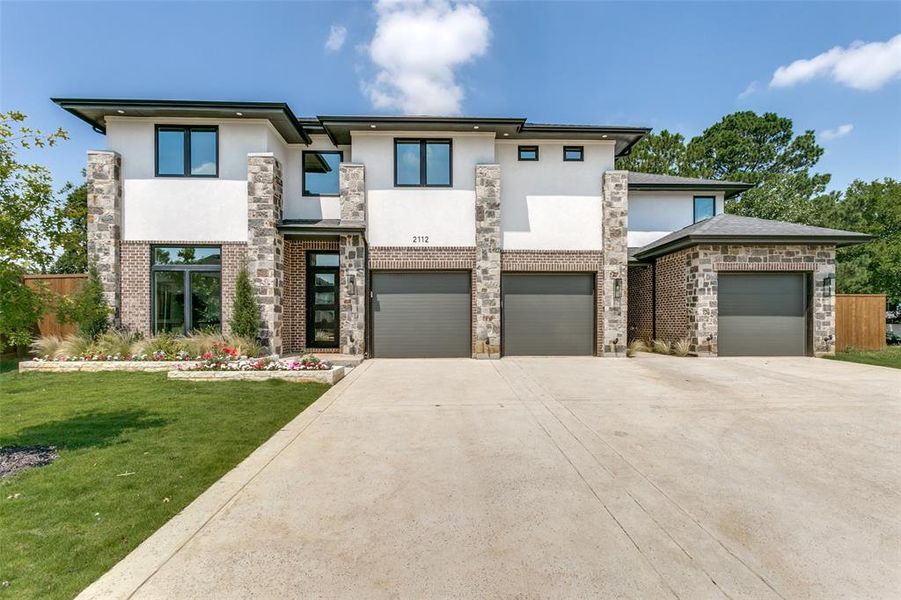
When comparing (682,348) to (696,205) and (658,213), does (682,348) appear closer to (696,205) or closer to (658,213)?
(658,213)

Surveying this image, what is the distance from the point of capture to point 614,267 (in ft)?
40.0

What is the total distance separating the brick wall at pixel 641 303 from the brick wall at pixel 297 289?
454 inches

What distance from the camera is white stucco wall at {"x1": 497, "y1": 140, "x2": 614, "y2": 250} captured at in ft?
40.1

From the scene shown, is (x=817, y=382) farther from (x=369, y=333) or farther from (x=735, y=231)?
(x=369, y=333)

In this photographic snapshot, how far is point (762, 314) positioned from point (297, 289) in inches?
579

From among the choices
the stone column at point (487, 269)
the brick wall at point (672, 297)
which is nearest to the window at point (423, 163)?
the stone column at point (487, 269)

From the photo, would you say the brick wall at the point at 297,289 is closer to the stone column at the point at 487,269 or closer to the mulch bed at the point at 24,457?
the stone column at the point at 487,269

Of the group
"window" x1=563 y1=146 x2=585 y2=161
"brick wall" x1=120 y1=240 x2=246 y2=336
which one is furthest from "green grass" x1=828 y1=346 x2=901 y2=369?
"brick wall" x1=120 y1=240 x2=246 y2=336

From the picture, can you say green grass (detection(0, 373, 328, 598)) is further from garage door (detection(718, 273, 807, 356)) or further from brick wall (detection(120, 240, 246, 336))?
garage door (detection(718, 273, 807, 356))

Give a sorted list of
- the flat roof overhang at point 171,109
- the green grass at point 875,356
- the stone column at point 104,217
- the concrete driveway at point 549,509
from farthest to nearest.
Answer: the green grass at point 875,356
the stone column at point 104,217
the flat roof overhang at point 171,109
the concrete driveway at point 549,509

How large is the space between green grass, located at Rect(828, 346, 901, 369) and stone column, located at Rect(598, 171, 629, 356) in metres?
6.39

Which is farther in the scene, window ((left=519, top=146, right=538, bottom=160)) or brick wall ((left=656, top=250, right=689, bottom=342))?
brick wall ((left=656, top=250, right=689, bottom=342))

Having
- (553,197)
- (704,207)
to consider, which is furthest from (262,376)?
(704,207)

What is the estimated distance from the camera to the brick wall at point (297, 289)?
12125 mm
